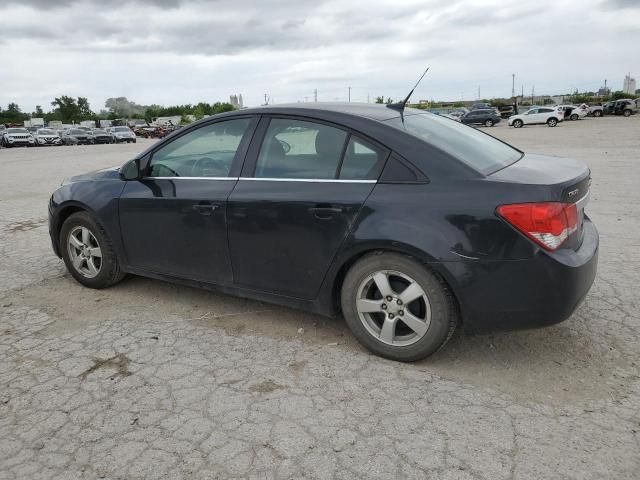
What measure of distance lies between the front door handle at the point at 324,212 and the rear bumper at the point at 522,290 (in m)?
0.80

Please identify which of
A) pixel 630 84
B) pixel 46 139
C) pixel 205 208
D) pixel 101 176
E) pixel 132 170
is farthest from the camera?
pixel 630 84

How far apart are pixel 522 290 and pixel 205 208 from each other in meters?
2.17

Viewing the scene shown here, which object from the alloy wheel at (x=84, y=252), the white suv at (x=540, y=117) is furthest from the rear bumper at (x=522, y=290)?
the white suv at (x=540, y=117)

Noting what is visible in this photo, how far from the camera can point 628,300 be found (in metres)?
4.12

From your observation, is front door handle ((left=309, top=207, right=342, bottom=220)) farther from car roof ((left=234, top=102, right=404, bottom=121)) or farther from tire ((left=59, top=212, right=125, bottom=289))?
tire ((left=59, top=212, right=125, bottom=289))

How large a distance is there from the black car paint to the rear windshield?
10 cm

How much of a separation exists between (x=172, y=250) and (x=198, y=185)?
22.4 inches

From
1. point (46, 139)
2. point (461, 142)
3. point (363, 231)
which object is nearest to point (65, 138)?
point (46, 139)

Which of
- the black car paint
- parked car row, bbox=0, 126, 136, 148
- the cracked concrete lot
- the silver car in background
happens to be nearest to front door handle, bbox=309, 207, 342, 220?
the black car paint

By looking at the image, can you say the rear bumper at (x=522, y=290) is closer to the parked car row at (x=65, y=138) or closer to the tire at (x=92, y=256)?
the tire at (x=92, y=256)

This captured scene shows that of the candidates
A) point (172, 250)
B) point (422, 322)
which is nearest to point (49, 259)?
point (172, 250)

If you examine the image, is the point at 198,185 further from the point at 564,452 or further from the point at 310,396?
the point at 564,452

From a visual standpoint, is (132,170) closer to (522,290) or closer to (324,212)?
(324,212)

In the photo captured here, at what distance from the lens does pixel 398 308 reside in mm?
3172
